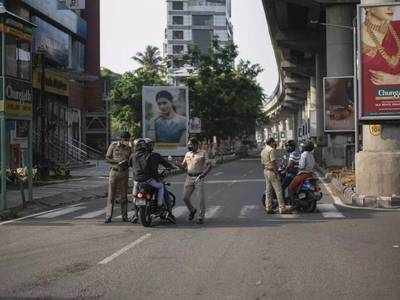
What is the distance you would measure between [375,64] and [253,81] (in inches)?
1810

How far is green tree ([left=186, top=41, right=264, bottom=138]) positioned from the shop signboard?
134 ft

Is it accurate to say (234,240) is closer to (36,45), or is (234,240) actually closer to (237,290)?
(237,290)

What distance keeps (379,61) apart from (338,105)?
20563 mm

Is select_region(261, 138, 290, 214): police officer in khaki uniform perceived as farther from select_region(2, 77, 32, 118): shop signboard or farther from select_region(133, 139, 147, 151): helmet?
select_region(2, 77, 32, 118): shop signboard

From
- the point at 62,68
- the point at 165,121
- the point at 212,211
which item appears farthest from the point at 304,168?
the point at 62,68

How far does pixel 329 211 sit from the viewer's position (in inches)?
599

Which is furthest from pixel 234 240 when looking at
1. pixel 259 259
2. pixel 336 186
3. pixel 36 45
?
pixel 36 45

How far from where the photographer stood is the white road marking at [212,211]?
584 inches

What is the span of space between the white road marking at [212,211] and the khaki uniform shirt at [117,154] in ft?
7.60

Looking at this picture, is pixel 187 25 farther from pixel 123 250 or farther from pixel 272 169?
pixel 123 250

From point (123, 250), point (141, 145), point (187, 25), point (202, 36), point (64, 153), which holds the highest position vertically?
point (187, 25)

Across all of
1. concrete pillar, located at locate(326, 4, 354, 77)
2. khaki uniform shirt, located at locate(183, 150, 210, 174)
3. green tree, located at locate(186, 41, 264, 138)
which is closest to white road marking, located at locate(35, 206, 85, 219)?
khaki uniform shirt, located at locate(183, 150, 210, 174)

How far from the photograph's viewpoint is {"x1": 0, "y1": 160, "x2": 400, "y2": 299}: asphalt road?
7.20m

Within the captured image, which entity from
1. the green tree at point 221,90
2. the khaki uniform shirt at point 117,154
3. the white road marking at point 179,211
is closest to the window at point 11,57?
the khaki uniform shirt at point 117,154
